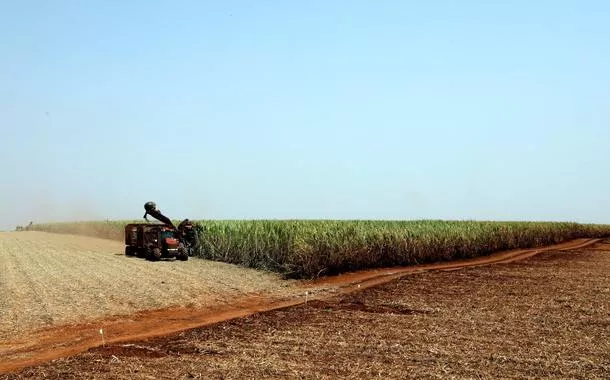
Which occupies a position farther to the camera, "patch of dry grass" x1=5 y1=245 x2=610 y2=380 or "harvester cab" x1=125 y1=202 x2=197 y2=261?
"harvester cab" x1=125 y1=202 x2=197 y2=261

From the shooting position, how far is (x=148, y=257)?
30.9 m

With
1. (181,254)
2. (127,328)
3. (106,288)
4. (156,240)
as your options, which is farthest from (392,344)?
(156,240)

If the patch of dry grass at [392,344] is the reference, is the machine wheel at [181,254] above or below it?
above

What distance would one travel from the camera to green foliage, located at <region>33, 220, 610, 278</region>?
25.6 meters

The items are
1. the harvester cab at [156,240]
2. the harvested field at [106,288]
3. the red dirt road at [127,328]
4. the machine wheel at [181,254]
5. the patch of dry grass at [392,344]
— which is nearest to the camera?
the patch of dry grass at [392,344]

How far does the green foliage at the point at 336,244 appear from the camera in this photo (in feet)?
84.1

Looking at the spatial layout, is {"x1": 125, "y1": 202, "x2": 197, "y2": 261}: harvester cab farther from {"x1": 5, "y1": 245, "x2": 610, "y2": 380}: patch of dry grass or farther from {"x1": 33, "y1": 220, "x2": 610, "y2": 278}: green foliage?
{"x1": 5, "y1": 245, "x2": 610, "y2": 380}: patch of dry grass

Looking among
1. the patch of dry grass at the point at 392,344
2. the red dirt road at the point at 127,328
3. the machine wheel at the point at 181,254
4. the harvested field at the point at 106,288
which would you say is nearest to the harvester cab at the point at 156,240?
the machine wheel at the point at 181,254

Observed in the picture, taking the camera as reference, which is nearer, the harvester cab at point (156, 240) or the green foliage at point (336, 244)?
the green foliage at point (336, 244)

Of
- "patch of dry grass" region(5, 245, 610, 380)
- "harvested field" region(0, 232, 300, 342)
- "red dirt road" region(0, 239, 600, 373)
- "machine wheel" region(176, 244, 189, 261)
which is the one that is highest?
"machine wheel" region(176, 244, 189, 261)

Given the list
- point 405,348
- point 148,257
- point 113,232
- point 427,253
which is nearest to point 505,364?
point 405,348

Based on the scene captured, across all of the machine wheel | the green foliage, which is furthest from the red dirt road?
the machine wheel

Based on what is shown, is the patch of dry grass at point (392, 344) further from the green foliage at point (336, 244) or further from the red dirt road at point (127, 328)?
the green foliage at point (336, 244)

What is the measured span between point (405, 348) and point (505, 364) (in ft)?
6.14
